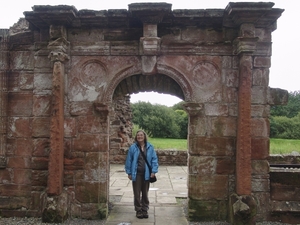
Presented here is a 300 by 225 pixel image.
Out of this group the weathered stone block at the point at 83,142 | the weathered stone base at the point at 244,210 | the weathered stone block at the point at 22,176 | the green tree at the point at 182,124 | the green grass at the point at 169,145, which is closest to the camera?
the weathered stone base at the point at 244,210

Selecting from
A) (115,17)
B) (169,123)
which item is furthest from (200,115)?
(169,123)

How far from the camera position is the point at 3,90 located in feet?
18.3

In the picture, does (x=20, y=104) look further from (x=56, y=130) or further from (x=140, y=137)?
(x=140, y=137)

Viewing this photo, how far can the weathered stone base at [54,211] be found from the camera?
4.98 metres

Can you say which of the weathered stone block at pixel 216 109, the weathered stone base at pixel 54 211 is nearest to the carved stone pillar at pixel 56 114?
the weathered stone base at pixel 54 211

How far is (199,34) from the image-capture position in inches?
211

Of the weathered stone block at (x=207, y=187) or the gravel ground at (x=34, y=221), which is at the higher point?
the weathered stone block at (x=207, y=187)

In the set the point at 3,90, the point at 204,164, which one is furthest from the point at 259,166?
the point at 3,90

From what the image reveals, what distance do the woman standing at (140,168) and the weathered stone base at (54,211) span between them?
1.27m

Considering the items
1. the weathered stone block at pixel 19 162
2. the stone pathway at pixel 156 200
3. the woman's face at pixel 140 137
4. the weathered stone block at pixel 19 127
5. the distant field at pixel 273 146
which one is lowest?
the stone pathway at pixel 156 200

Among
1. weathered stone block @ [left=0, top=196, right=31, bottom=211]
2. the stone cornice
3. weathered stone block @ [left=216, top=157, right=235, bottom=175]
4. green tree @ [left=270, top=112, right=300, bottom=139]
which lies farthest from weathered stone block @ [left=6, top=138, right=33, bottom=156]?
green tree @ [left=270, top=112, right=300, bottom=139]

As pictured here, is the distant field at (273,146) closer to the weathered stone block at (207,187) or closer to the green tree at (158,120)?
the weathered stone block at (207,187)

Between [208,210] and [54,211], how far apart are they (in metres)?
2.69

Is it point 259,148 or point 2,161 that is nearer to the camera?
point 259,148
